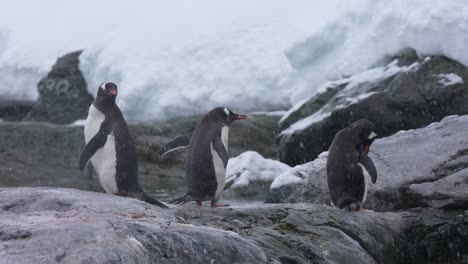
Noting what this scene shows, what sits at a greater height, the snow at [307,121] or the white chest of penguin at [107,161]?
the white chest of penguin at [107,161]

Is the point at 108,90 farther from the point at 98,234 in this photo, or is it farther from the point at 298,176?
the point at 98,234

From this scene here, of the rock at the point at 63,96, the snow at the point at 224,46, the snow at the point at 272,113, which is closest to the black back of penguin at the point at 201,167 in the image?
the snow at the point at 224,46

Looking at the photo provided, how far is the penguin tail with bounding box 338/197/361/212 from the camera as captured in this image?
17.7ft

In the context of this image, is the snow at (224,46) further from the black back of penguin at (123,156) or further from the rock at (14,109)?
the black back of penguin at (123,156)

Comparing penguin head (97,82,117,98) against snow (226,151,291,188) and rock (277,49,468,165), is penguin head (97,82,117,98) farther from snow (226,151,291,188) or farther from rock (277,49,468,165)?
rock (277,49,468,165)

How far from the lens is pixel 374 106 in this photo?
877 cm

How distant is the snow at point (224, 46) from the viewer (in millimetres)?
9844

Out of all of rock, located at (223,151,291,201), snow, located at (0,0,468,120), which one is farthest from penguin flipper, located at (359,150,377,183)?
snow, located at (0,0,468,120)

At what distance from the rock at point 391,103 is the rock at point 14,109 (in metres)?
6.00

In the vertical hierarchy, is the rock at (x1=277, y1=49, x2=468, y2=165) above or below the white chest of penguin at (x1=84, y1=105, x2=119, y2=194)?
below

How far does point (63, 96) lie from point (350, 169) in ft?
28.6

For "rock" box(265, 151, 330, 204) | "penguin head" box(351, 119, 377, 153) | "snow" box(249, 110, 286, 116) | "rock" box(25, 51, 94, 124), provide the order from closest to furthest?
1. "penguin head" box(351, 119, 377, 153)
2. "rock" box(265, 151, 330, 204)
3. "snow" box(249, 110, 286, 116)
4. "rock" box(25, 51, 94, 124)

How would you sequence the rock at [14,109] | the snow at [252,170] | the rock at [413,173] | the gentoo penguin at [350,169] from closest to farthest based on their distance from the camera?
the gentoo penguin at [350,169]
the rock at [413,173]
the snow at [252,170]
the rock at [14,109]

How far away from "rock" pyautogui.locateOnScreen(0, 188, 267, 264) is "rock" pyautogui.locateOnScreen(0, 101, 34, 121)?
9.84 metres
